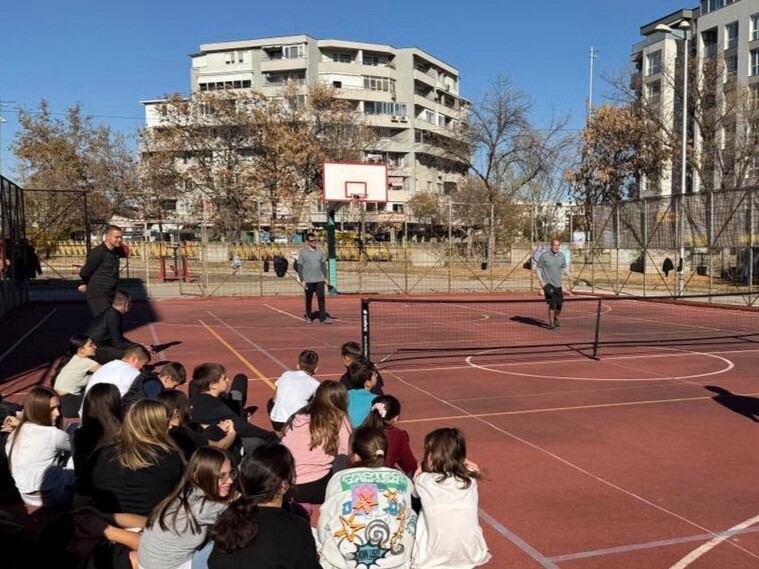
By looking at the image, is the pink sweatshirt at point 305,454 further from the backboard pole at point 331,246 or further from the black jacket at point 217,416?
the backboard pole at point 331,246

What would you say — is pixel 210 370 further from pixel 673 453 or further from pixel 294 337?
pixel 294 337

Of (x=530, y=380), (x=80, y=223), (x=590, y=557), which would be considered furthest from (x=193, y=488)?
(x=80, y=223)

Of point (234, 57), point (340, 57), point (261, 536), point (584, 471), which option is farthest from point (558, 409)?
point (234, 57)

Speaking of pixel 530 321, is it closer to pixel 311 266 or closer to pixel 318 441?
pixel 311 266

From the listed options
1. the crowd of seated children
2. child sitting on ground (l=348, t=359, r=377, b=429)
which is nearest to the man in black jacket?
the crowd of seated children

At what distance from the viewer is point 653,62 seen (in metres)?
70.5

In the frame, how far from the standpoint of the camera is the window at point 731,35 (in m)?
62.1

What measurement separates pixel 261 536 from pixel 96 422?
2841mm

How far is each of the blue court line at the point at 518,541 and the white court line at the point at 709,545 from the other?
85cm

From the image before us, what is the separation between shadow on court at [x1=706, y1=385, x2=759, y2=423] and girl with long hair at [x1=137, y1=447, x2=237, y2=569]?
24.0ft

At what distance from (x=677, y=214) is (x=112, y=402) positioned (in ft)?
79.2

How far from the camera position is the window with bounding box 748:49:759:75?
60.8 metres

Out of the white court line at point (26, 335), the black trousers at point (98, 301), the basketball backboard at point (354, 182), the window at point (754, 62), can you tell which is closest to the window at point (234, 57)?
the window at point (754, 62)

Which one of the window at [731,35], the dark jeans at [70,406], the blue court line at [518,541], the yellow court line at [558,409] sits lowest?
the yellow court line at [558,409]
